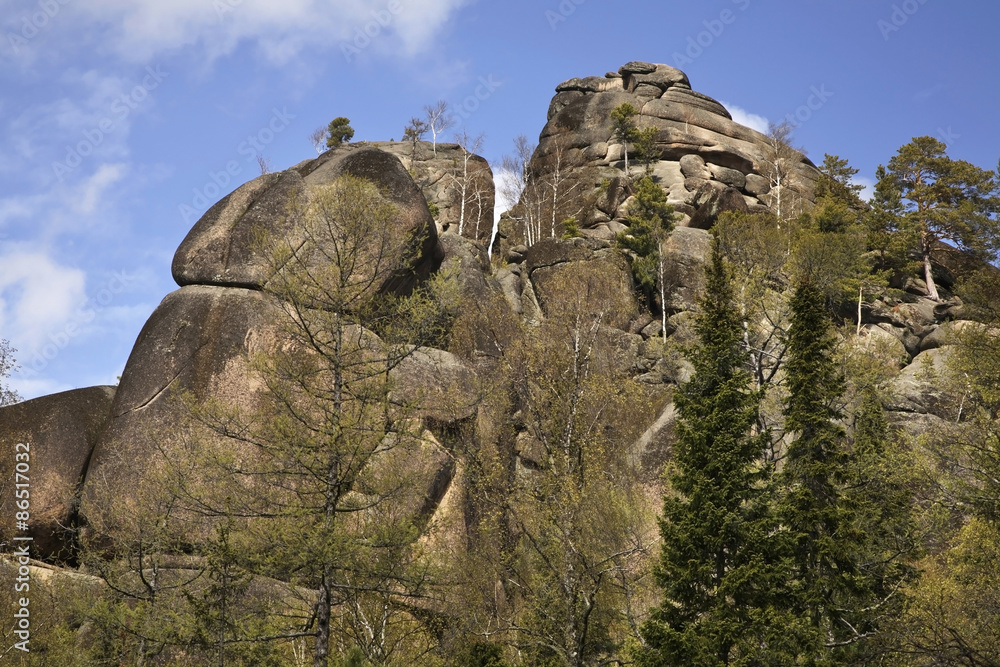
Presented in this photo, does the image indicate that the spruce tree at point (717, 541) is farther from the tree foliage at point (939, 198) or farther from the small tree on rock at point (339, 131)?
the small tree on rock at point (339, 131)

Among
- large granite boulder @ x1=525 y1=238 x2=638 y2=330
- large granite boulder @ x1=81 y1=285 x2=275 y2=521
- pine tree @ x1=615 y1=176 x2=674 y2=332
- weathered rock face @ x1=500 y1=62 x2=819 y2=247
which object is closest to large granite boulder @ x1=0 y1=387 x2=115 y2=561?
large granite boulder @ x1=81 y1=285 x2=275 y2=521

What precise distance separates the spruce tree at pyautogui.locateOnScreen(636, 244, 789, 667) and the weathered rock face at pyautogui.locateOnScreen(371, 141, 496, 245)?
1615 inches

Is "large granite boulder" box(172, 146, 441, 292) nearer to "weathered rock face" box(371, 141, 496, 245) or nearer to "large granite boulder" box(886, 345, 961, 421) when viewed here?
"large granite boulder" box(886, 345, 961, 421)

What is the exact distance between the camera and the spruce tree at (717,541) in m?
16.2

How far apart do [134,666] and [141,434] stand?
11041 millimetres

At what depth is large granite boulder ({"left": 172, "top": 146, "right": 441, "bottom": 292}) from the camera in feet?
105

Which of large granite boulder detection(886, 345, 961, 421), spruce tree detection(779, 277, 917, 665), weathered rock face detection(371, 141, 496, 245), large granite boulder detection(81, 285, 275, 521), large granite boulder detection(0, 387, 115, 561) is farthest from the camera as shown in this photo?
weathered rock face detection(371, 141, 496, 245)

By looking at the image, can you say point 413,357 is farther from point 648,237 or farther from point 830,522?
point 648,237

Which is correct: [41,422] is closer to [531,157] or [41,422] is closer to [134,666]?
[134,666]

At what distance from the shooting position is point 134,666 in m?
18.5

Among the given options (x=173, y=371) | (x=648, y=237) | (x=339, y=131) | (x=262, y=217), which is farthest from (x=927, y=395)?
(x=339, y=131)

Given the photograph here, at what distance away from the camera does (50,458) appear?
93.6 ft

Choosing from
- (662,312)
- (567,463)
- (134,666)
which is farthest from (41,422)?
(662,312)

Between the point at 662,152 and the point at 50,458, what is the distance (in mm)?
48107
